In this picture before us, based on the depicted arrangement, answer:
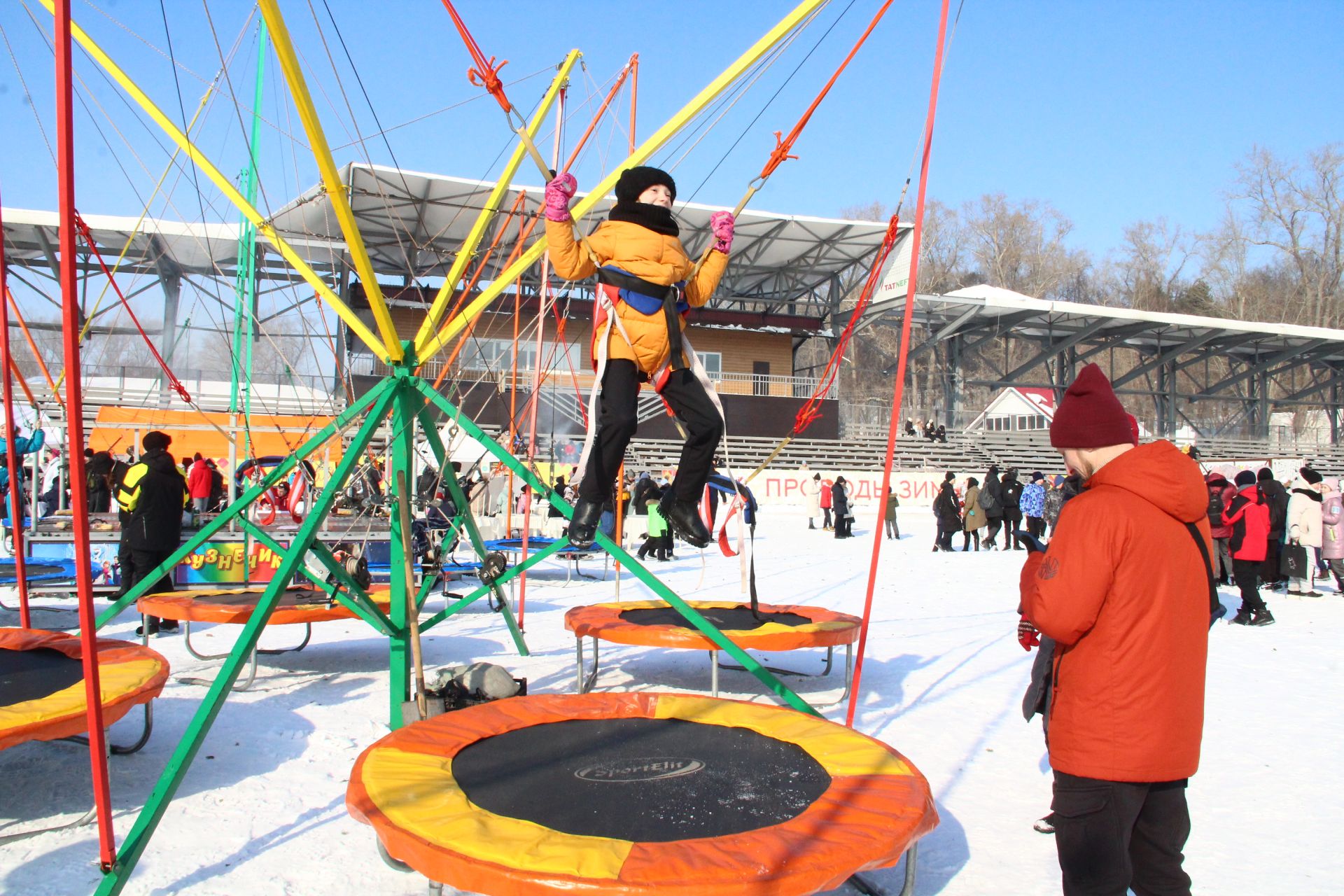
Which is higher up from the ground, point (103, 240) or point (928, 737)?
point (103, 240)

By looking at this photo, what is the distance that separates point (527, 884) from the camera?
1992 millimetres

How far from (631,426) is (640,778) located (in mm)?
1501

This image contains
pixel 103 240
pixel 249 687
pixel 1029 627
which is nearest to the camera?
pixel 1029 627

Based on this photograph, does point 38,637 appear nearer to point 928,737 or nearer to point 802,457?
point 928,737

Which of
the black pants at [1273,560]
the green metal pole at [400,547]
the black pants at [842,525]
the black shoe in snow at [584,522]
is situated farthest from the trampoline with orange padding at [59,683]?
the black pants at [842,525]

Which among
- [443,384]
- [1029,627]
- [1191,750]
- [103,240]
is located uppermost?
[103,240]

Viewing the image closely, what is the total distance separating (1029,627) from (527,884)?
140 cm

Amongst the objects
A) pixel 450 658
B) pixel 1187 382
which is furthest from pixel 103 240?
pixel 1187 382

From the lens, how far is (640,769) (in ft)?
9.43

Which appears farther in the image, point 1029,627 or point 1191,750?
point 1029,627

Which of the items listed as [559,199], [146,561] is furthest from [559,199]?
[146,561]

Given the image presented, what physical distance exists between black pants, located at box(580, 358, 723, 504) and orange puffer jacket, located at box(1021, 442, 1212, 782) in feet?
6.10

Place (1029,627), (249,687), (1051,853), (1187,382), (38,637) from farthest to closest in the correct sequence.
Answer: (1187,382) < (249,687) < (38,637) < (1051,853) < (1029,627)

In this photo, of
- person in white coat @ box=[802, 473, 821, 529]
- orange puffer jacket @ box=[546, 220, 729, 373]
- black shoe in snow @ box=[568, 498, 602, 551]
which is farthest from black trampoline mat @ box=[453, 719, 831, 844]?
person in white coat @ box=[802, 473, 821, 529]
